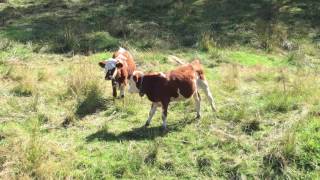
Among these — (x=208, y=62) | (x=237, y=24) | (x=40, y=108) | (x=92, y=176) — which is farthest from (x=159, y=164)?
(x=237, y=24)

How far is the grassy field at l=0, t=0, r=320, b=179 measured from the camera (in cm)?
937

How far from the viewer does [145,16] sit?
2072 cm

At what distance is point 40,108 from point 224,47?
23.0ft

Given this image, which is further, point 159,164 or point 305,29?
point 305,29

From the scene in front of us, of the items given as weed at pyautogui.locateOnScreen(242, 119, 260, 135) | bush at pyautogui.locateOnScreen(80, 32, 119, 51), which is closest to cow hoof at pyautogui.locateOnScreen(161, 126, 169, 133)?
weed at pyautogui.locateOnScreen(242, 119, 260, 135)

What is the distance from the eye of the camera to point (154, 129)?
35.3ft

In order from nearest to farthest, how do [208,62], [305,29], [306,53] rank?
[208,62]
[306,53]
[305,29]

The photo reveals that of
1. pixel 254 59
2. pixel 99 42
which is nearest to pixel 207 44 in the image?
pixel 254 59

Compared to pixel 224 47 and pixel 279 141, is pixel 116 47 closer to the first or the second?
pixel 224 47

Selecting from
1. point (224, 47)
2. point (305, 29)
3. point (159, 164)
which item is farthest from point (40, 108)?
point (305, 29)

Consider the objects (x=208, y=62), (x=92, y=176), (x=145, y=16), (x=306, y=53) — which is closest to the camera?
(x=92, y=176)

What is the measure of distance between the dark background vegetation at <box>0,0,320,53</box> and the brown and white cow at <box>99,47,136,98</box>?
4.29 meters

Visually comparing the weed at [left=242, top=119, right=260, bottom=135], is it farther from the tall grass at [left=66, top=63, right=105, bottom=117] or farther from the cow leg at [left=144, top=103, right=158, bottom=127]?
the tall grass at [left=66, top=63, right=105, bottom=117]

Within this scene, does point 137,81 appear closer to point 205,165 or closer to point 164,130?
point 164,130
